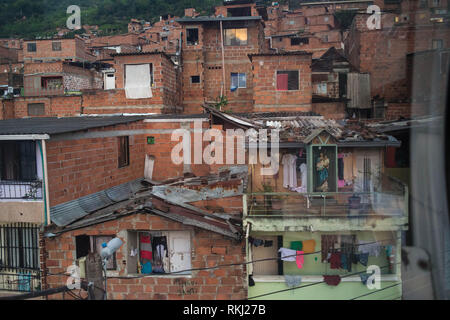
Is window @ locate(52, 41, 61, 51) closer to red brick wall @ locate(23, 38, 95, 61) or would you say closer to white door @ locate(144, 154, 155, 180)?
red brick wall @ locate(23, 38, 95, 61)

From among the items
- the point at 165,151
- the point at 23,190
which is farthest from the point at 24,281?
the point at 165,151

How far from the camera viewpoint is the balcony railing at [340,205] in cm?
927

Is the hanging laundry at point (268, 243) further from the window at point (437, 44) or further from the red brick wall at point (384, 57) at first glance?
the red brick wall at point (384, 57)

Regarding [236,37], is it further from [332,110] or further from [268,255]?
[268,255]

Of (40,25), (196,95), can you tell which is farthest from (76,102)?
(40,25)

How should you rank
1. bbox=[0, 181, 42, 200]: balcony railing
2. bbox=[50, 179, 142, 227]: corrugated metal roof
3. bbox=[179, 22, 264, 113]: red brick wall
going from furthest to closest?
bbox=[179, 22, 264, 113]: red brick wall, bbox=[50, 179, 142, 227]: corrugated metal roof, bbox=[0, 181, 42, 200]: balcony railing

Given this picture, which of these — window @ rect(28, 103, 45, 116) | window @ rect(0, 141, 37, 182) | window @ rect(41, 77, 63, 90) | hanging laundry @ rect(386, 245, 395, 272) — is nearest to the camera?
window @ rect(0, 141, 37, 182)

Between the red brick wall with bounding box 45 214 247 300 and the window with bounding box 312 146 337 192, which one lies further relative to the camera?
the window with bounding box 312 146 337 192

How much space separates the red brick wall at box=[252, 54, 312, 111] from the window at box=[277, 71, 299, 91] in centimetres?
19

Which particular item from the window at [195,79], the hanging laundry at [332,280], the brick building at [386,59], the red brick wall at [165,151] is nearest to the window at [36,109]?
the window at [195,79]

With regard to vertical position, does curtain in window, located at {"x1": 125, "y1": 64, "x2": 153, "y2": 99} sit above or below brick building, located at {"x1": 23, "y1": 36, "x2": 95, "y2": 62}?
below

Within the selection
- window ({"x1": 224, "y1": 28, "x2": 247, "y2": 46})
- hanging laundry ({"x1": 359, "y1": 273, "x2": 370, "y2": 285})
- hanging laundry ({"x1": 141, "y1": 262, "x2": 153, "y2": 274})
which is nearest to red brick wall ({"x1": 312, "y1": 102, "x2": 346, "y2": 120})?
window ({"x1": 224, "y1": 28, "x2": 247, "y2": 46})

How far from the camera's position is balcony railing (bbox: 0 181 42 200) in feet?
30.0

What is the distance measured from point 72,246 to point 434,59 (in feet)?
27.6
